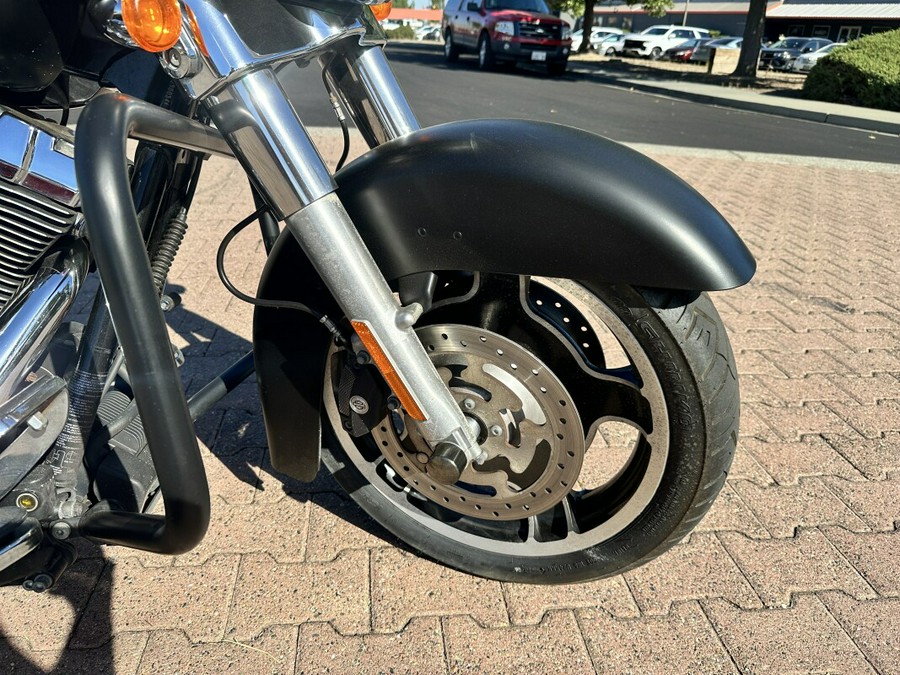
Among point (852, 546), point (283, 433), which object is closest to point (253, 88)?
point (283, 433)

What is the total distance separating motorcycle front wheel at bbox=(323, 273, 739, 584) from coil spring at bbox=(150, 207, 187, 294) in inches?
17.1

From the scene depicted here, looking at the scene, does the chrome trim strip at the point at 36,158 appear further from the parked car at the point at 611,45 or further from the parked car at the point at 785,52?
the parked car at the point at 611,45

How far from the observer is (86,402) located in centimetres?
151

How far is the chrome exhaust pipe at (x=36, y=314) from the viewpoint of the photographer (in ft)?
4.34

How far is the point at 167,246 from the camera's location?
5.13 feet

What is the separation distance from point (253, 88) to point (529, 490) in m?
1.03

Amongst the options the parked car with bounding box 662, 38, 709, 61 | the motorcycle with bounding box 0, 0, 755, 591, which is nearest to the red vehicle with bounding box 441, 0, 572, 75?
the parked car with bounding box 662, 38, 709, 61

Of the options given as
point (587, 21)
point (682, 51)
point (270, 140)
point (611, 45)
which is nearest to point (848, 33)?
point (611, 45)

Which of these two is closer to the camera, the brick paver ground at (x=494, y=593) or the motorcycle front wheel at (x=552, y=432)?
the motorcycle front wheel at (x=552, y=432)

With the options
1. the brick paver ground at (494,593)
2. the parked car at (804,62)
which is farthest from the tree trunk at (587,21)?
the brick paver ground at (494,593)

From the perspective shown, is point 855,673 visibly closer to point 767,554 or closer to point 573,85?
point 767,554

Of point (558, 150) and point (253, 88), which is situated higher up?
point (253, 88)

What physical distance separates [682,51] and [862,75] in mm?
15957

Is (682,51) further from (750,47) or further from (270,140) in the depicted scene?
(270,140)
